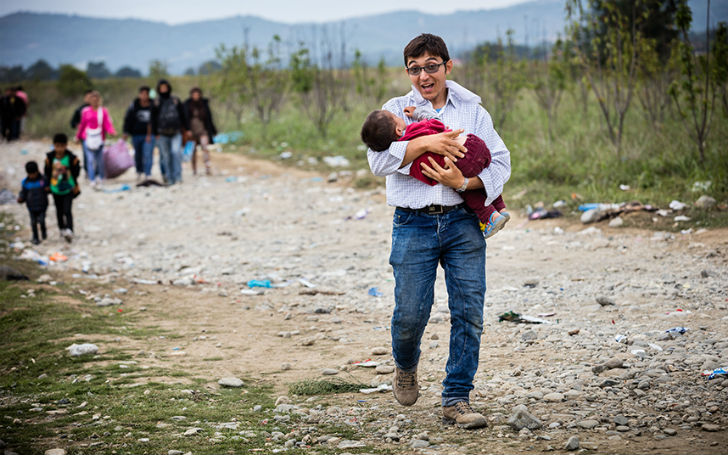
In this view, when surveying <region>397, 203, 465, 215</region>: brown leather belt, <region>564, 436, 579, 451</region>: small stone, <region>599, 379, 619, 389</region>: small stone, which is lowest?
<region>599, 379, 619, 389</region>: small stone

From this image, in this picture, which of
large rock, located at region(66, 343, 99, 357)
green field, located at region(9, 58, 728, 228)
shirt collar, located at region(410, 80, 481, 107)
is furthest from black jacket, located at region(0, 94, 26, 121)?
shirt collar, located at region(410, 80, 481, 107)

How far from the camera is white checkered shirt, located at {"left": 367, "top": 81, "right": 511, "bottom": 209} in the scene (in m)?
2.89

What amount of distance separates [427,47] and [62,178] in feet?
23.1

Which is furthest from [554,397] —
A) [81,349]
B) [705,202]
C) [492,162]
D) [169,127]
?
[169,127]

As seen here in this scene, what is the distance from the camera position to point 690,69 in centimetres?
818

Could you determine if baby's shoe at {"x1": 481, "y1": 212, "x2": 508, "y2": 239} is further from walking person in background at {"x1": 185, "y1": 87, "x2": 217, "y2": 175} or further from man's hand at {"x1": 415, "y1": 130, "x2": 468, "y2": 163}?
walking person in background at {"x1": 185, "y1": 87, "x2": 217, "y2": 175}

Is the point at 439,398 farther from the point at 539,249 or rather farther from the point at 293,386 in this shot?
the point at 539,249

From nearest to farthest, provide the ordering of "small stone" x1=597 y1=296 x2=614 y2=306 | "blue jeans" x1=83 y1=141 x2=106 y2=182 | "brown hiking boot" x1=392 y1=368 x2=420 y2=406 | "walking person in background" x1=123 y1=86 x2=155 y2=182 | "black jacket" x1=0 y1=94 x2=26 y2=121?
"brown hiking boot" x1=392 y1=368 x2=420 y2=406
"small stone" x1=597 y1=296 x2=614 y2=306
"walking person in background" x1=123 y1=86 x2=155 y2=182
"blue jeans" x1=83 y1=141 x2=106 y2=182
"black jacket" x1=0 y1=94 x2=26 y2=121

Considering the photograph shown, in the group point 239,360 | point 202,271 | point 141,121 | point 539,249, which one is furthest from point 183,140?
point 239,360

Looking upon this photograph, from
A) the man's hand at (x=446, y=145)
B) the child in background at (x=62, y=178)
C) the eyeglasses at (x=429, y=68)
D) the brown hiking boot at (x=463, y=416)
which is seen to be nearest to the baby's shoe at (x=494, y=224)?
the man's hand at (x=446, y=145)

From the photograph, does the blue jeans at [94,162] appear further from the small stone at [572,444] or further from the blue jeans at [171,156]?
the small stone at [572,444]

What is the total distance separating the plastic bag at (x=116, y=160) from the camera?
1249 centimetres

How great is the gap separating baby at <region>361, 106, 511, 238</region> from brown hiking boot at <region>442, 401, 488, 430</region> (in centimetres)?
82

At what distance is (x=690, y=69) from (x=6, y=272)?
8.26 metres
